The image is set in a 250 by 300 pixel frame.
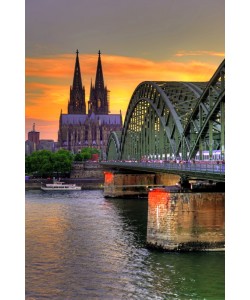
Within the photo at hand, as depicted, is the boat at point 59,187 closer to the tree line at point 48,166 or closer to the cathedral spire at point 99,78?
the tree line at point 48,166

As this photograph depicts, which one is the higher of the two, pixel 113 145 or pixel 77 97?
pixel 77 97

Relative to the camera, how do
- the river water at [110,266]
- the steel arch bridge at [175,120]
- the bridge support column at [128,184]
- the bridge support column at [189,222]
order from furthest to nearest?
the bridge support column at [128,184] → the steel arch bridge at [175,120] → the bridge support column at [189,222] → the river water at [110,266]

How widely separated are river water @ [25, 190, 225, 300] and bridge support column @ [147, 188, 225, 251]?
69 centimetres

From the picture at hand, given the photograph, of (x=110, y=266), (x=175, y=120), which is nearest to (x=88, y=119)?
(x=175, y=120)

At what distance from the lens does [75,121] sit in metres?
172

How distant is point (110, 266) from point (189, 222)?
15.6 feet

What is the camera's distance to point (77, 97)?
179625 millimetres

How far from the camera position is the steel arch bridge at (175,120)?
36.0 meters

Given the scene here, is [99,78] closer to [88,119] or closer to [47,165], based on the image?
[88,119]

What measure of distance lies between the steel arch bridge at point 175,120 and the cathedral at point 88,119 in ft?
241

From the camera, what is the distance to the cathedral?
543 ft

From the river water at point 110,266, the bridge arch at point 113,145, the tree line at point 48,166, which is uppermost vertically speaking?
the bridge arch at point 113,145

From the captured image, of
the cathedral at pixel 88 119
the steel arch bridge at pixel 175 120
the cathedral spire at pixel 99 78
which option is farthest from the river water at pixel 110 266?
the cathedral spire at pixel 99 78
